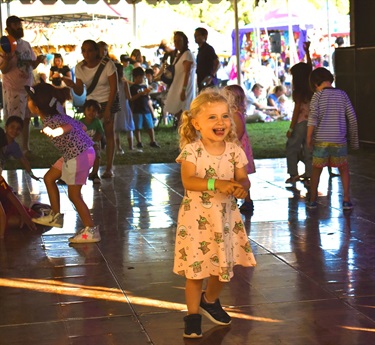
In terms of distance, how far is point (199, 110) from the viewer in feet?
17.3

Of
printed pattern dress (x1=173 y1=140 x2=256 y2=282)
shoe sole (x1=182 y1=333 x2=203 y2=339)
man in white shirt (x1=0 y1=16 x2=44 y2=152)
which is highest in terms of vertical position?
man in white shirt (x1=0 y1=16 x2=44 y2=152)

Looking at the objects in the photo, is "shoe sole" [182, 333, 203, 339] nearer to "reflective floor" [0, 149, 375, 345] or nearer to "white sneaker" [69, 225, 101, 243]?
"reflective floor" [0, 149, 375, 345]

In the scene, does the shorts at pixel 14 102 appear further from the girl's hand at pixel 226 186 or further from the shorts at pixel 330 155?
the girl's hand at pixel 226 186

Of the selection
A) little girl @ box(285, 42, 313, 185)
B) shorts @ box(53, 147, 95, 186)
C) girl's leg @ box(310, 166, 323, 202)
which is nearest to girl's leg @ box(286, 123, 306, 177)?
little girl @ box(285, 42, 313, 185)

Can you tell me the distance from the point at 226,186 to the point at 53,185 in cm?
363

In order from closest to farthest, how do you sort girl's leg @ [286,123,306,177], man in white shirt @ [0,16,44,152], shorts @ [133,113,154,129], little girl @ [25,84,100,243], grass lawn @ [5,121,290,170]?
little girl @ [25,84,100,243] < girl's leg @ [286,123,306,177] < man in white shirt @ [0,16,44,152] < grass lawn @ [5,121,290,170] < shorts @ [133,113,154,129]

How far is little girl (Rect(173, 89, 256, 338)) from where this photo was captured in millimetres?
5227

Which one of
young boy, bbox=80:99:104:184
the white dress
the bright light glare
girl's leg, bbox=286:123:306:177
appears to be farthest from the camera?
the white dress

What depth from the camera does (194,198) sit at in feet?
17.4

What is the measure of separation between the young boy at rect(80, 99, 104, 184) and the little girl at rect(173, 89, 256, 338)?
6.22m

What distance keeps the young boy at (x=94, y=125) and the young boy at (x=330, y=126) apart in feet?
10.6

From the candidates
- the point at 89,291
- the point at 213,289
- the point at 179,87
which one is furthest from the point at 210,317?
the point at 179,87

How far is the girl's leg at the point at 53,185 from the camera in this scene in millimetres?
8203

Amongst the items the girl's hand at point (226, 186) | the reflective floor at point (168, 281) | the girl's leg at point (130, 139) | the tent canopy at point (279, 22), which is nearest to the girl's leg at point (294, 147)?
the reflective floor at point (168, 281)
